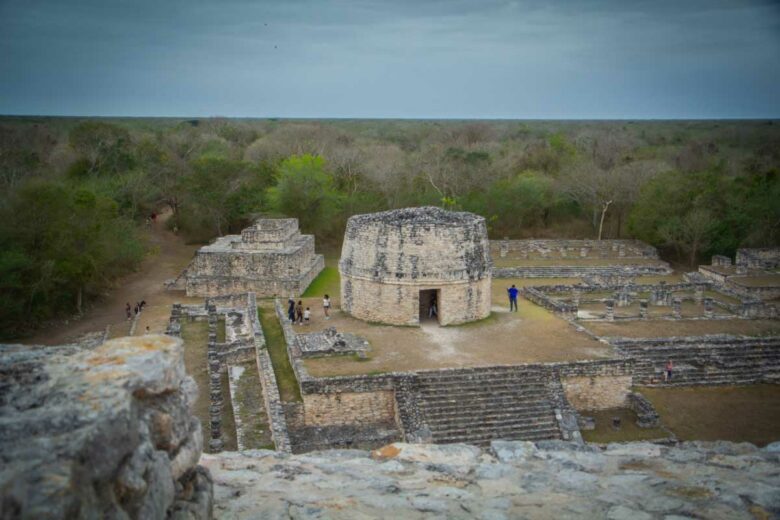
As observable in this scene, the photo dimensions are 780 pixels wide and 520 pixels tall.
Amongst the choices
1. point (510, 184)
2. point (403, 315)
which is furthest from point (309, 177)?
point (403, 315)

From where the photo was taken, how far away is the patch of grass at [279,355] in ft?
43.1

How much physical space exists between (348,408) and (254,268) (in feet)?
38.7

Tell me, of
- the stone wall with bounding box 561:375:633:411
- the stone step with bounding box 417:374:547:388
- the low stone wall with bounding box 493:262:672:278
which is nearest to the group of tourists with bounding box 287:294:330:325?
the stone step with bounding box 417:374:547:388

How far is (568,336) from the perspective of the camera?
15758 mm

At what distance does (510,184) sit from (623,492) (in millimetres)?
30257

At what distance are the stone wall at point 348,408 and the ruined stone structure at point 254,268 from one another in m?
10.6

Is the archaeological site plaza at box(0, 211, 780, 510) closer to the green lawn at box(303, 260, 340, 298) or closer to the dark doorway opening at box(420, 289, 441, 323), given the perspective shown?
the dark doorway opening at box(420, 289, 441, 323)

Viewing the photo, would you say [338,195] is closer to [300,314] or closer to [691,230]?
[300,314]

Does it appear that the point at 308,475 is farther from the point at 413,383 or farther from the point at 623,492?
the point at 413,383

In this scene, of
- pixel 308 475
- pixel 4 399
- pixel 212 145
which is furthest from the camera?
pixel 212 145

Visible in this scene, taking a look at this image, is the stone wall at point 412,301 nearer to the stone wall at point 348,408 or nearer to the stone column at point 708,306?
the stone wall at point 348,408

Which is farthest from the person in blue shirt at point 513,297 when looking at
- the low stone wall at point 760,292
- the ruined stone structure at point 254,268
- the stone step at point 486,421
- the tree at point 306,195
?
the tree at point 306,195

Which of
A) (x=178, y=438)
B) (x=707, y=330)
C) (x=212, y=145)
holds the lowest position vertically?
(x=707, y=330)

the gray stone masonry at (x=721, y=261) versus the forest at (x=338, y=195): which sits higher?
the forest at (x=338, y=195)
